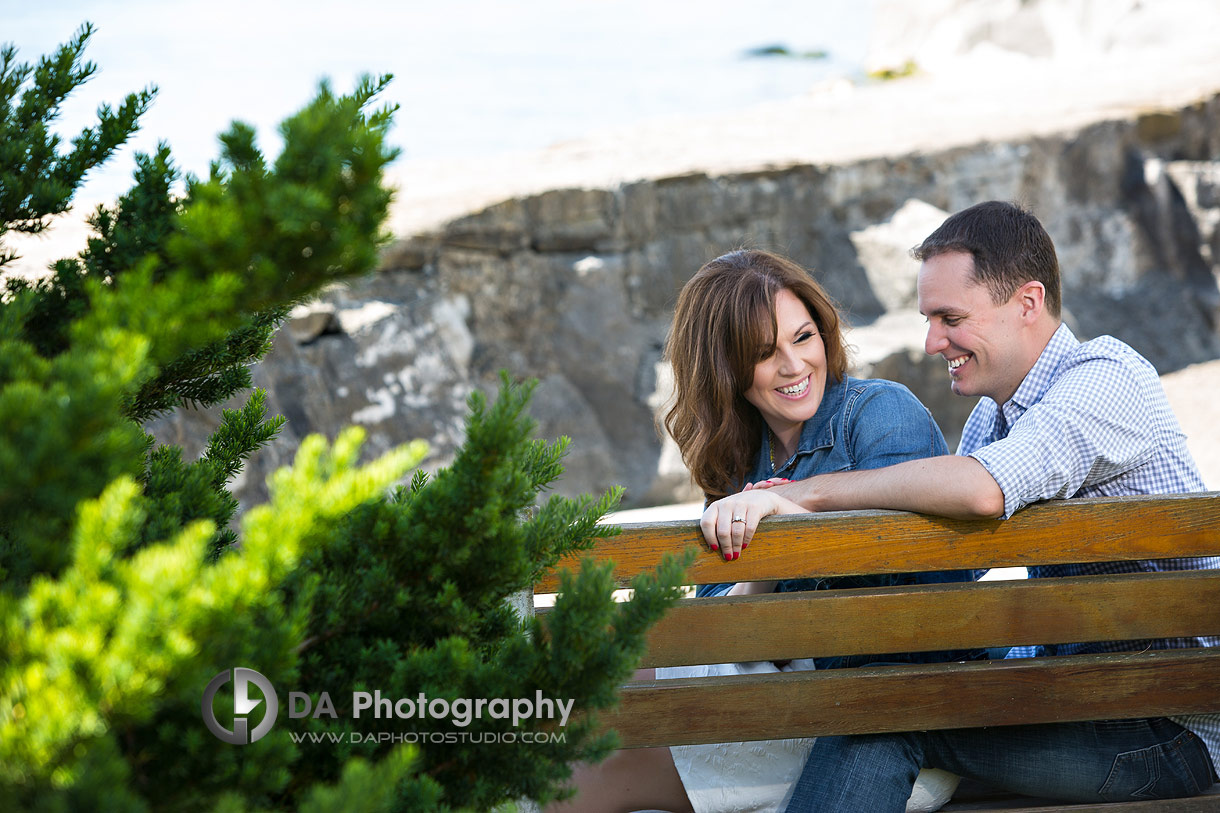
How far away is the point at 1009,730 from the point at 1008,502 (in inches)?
17.8

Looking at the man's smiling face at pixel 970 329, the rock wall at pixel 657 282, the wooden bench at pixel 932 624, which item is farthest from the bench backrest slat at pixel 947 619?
the rock wall at pixel 657 282

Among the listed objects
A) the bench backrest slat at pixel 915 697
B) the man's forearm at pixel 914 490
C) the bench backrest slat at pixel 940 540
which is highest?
the man's forearm at pixel 914 490

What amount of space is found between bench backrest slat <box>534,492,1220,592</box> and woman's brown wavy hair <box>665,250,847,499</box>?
0.69 metres

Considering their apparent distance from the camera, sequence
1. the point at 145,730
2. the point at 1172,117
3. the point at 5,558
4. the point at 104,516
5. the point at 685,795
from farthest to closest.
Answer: the point at 1172,117, the point at 685,795, the point at 5,558, the point at 145,730, the point at 104,516

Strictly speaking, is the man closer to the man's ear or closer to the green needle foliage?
the man's ear

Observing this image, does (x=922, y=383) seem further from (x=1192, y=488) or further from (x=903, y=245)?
(x=1192, y=488)

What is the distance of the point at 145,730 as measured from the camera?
1.01 m

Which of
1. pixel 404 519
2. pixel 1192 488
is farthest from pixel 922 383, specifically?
pixel 404 519

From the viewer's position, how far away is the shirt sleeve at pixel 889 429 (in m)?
2.19

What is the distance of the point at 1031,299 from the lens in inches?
91.4

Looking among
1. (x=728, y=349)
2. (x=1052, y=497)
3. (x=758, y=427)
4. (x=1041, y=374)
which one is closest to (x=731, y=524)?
(x=1052, y=497)
